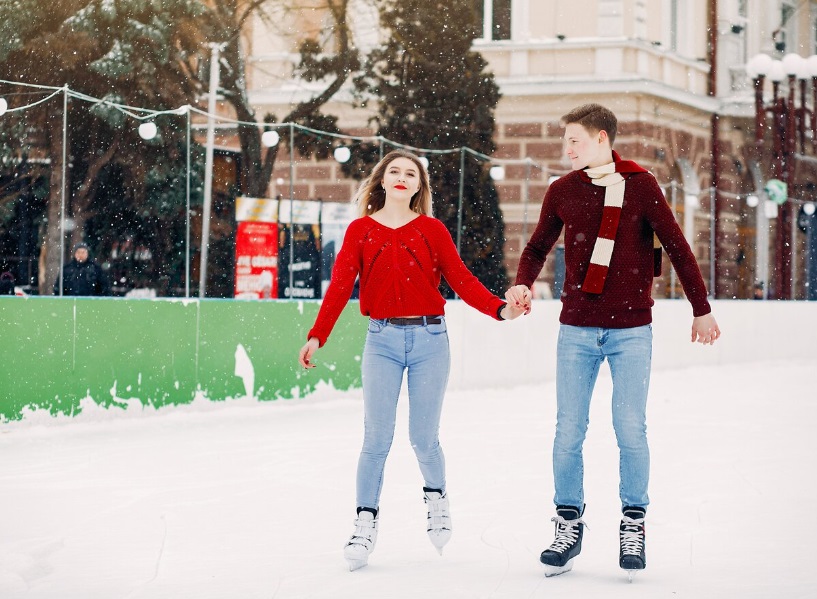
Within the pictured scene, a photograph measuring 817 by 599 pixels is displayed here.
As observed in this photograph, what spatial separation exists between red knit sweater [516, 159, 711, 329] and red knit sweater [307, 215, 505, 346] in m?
0.28

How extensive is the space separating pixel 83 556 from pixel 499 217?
Result: 43.0 feet

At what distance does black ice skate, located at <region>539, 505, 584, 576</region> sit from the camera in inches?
176

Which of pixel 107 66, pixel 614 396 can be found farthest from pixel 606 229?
pixel 107 66

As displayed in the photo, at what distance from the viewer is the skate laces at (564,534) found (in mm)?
4523

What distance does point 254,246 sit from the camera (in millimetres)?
12227

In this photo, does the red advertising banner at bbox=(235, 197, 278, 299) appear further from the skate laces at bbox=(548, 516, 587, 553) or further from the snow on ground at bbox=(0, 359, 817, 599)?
the skate laces at bbox=(548, 516, 587, 553)

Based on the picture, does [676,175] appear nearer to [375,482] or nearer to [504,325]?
[504,325]

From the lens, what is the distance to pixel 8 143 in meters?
14.9

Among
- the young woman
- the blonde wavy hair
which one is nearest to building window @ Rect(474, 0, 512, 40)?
the blonde wavy hair

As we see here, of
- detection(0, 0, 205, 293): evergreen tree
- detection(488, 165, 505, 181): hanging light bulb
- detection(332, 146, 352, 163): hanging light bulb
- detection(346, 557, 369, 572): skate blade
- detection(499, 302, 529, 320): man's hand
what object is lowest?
detection(346, 557, 369, 572): skate blade

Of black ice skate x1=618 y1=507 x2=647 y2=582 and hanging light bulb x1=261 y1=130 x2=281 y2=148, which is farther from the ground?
hanging light bulb x1=261 y1=130 x2=281 y2=148

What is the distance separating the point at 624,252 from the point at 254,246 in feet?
26.3

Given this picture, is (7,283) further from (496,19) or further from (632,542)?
(632,542)

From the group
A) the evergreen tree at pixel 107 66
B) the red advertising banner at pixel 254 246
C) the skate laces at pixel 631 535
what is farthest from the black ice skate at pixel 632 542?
the evergreen tree at pixel 107 66
